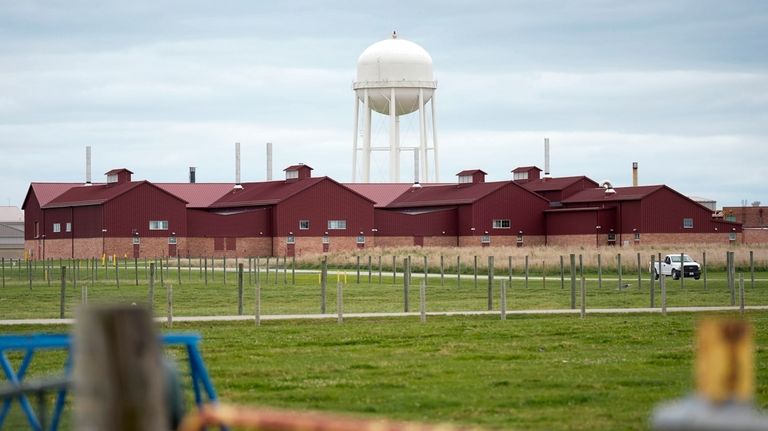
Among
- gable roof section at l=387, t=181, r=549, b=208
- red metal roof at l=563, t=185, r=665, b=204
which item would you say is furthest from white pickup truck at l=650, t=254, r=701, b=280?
gable roof section at l=387, t=181, r=549, b=208

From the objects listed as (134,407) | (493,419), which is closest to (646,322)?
(493,419)

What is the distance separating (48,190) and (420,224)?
95.1ft

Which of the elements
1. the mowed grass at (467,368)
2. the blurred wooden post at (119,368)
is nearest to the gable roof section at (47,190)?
the mowed grass at (467,368)

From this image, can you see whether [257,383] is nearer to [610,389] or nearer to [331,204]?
[610,389]

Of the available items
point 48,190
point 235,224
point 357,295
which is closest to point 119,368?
point 357,295

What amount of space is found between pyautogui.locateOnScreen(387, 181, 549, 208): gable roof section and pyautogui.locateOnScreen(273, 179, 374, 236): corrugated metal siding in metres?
4.54

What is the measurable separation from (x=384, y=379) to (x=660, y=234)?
76037 millimetres

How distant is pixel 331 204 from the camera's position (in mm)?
95062

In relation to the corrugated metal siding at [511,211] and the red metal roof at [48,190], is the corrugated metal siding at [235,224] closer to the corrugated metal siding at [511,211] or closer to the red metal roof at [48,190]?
the corrugated metal siding at [511,211]

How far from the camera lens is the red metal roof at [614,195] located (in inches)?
3595

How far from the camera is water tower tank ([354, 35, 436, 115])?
107188 mm

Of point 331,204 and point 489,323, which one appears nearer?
point 489,323

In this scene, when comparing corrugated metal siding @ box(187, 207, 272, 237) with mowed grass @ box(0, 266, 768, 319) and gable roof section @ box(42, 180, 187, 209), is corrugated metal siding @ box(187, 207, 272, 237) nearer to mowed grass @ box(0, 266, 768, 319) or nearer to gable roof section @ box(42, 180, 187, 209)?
gable roof section @ box(42, 180, 187, 209)

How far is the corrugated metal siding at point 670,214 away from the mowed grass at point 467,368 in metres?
62.6
